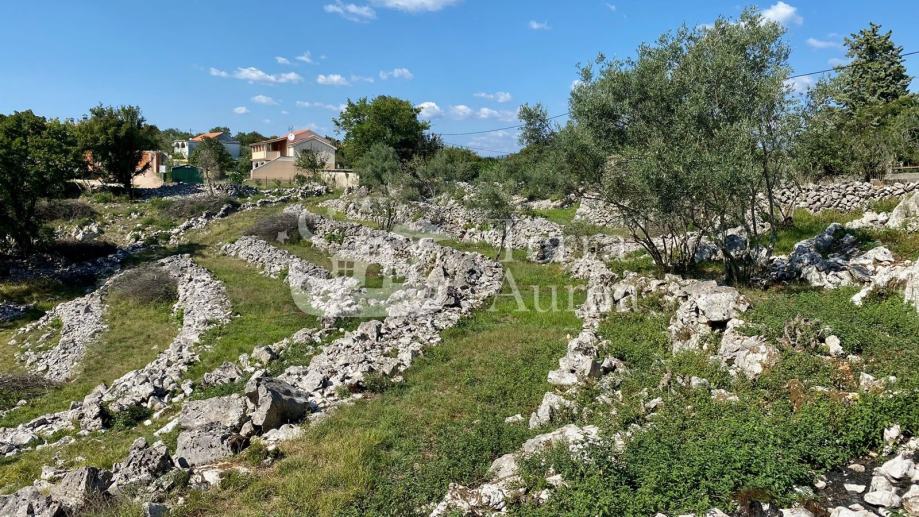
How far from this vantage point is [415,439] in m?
10.1

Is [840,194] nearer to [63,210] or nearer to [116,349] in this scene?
[116,349]

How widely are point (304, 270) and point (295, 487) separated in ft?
61.4

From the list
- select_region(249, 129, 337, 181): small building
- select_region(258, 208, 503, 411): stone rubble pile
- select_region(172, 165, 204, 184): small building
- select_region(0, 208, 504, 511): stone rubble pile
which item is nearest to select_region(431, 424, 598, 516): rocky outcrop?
select_region(0, 208, 504, 511): stone rubble pile

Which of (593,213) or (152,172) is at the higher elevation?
(152,172)

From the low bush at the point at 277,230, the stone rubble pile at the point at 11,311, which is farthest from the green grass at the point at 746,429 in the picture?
the low bush at the point at 277,230

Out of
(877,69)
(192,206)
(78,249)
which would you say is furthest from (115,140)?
(877,69)

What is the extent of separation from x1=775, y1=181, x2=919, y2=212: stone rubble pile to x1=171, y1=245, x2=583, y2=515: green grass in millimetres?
18229

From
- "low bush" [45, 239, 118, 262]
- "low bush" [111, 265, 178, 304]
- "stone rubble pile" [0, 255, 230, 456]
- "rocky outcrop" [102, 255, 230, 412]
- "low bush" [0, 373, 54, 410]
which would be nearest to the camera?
"stone rubble pile" [0, 255, 230, 456]

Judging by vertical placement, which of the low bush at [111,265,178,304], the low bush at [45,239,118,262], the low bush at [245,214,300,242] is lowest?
the low bush at [111,265,178,304]

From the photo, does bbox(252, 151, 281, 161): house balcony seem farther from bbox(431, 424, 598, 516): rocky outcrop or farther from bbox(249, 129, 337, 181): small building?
bbox(431, 424, 598, 516): rocky outcrop

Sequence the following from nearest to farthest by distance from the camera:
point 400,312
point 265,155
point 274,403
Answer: point 274,403
point 400,312
point 265,155

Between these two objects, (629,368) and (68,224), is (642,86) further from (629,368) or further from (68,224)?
(68,224)

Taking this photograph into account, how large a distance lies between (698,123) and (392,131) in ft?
175

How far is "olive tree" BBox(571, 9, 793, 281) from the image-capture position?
569 inches
